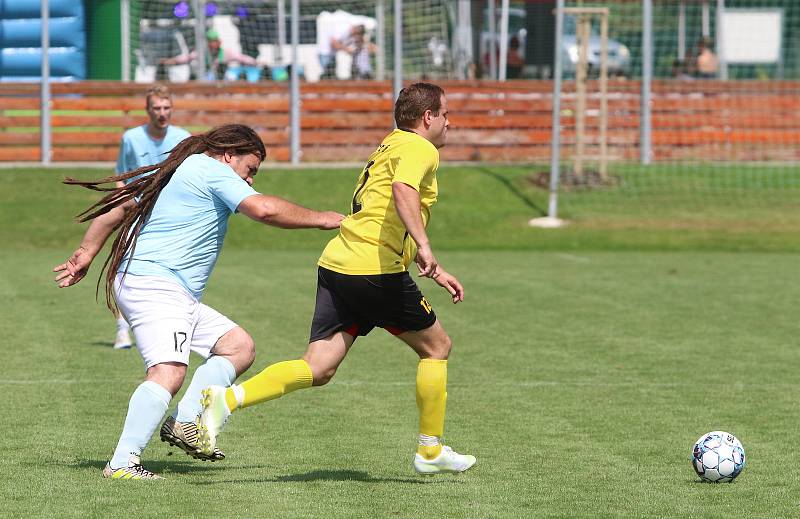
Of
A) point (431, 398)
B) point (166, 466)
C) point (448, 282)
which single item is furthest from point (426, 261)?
point (166, 466)

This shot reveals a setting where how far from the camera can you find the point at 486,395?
9.44 metres

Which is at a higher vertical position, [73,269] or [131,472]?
[73,269]

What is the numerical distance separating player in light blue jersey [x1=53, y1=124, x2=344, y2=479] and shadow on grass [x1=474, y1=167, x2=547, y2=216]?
53.0 ft

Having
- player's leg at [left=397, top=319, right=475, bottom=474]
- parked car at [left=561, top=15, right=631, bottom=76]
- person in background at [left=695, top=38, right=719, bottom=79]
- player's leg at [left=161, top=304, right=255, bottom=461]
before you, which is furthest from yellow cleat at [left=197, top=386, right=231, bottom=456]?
person in background at [left=695, top=38, right=719, bottom=79]

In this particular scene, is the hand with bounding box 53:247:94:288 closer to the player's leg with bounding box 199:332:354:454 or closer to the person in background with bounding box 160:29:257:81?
the player's leg with bounding box 199:332:354:454

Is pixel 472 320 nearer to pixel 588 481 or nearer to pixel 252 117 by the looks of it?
pixel 588 481

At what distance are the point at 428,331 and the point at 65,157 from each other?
18.3 m

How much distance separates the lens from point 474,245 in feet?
70.2

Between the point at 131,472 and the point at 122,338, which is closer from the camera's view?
the point at 131,472

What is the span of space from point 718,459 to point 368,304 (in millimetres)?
1802

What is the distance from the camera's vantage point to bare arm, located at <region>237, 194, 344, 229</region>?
6398 millimetres

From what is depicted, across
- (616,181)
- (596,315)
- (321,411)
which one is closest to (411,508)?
(321,411)

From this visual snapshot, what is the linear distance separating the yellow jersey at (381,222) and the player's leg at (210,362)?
623mm

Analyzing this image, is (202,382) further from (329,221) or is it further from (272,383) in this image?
(329,221)
